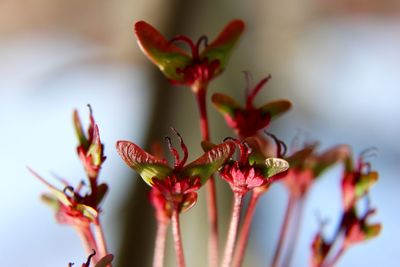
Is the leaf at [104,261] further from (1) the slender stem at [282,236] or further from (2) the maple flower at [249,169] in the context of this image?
(1) the slender stem at [282,236]

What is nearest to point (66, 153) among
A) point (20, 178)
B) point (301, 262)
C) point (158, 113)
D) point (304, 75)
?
point (20, 178)

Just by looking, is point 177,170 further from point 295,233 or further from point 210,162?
point 295,233

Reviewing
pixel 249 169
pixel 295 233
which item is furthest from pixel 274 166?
pixel 295 233

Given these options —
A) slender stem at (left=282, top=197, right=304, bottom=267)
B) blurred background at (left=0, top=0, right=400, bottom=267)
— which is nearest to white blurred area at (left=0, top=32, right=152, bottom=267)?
blurred background at (left=0, top=0, right=400, bottom=267)

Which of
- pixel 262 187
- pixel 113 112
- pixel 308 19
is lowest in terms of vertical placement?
pixel 262 187

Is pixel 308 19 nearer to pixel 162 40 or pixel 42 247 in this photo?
pixel 42 247

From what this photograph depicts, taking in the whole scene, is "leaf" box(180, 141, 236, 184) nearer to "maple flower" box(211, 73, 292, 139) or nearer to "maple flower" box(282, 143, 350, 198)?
"maple flower" box(211, 73, 292, 139)

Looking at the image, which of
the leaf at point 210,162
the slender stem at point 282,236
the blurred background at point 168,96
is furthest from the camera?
the blurred background at point 168,96

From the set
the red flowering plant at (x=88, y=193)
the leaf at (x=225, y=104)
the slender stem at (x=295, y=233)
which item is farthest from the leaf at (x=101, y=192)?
the slender stem at (x=295, y=233)
